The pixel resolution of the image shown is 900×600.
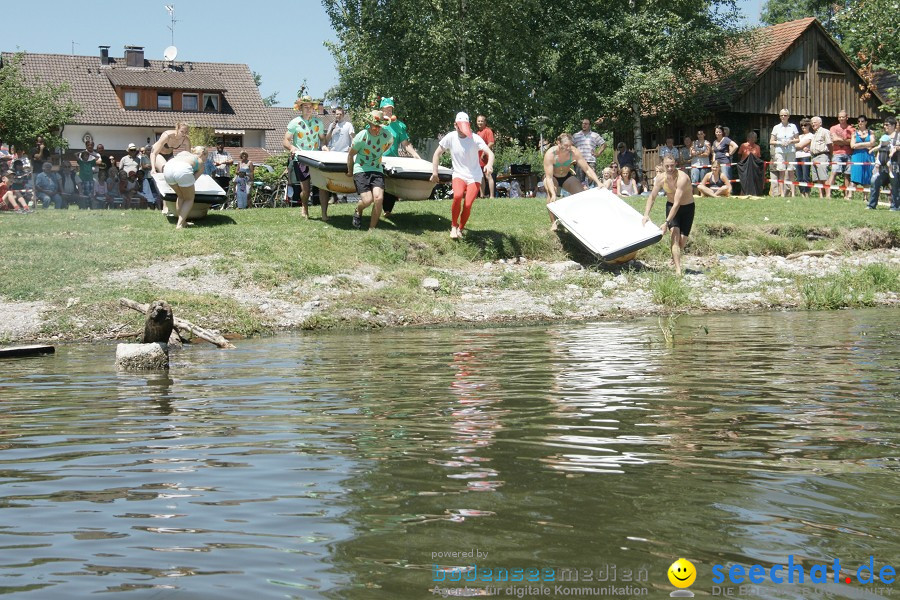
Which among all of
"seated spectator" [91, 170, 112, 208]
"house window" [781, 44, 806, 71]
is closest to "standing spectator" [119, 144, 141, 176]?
"seated spectator" [91, 170, 112, 208]

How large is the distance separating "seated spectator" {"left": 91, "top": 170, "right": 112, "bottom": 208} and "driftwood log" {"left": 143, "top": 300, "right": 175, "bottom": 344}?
1576 centimetres

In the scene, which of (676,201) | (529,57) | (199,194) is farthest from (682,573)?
(529,57)

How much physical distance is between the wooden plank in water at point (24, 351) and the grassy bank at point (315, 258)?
139 cm

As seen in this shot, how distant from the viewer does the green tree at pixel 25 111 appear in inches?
1135

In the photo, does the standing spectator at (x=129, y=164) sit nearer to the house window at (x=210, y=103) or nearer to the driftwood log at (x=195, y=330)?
the driftwood log at (x=195, y=330)

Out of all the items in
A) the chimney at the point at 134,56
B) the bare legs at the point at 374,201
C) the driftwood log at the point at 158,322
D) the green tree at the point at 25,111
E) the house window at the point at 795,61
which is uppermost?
the chimney at the point at 134,56

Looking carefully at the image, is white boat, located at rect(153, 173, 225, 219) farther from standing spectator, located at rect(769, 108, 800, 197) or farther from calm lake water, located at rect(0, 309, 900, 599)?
standing spectator, located at rect(769, 108, 800, 197)

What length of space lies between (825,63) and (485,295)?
3063 centimetres

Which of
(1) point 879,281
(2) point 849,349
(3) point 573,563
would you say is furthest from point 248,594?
(1) point 879,281

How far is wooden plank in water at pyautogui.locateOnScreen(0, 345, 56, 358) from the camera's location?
37.0 feet

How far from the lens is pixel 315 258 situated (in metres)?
16.0

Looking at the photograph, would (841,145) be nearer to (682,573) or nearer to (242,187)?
(242,187)

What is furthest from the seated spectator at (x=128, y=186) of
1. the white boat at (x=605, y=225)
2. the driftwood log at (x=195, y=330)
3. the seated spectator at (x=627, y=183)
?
the driftwood log at (x=195, y=330)

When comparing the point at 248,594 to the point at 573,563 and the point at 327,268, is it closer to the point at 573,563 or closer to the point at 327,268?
the point at 573,563
